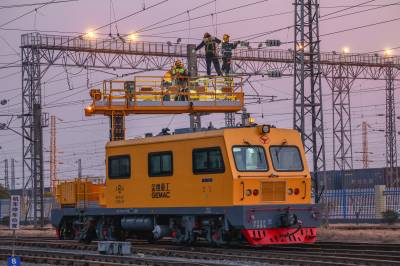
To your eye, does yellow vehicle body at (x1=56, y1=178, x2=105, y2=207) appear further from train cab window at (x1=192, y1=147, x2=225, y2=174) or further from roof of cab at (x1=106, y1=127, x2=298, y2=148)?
train cab window at (x1=192, y1=147, x2=225, y2=174)

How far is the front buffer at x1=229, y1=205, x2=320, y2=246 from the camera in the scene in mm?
20922

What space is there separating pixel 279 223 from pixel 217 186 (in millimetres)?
1903

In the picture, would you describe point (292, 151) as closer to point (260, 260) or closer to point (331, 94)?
point (260, 260)

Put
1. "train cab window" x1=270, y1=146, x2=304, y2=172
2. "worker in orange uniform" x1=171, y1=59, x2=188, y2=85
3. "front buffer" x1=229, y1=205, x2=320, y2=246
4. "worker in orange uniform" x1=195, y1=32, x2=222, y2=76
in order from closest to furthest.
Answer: "front buffer" x1=229, y1=205, x2=320, y2=246 < "train cab window" x1=270, y1=146, x2=304, y2=172 < "worker in orange uniform" x1=171, y1=59, x2=188, y2=85 < "worker in orange uniform" x1=195, y1=32, x2=222, y2=76

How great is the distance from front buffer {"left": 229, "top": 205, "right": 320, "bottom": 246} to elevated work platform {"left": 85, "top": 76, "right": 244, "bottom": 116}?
6.96m

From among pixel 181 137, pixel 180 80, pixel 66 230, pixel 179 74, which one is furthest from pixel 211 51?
pixel 181 137

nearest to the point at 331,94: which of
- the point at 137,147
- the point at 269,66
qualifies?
the point at 269,66

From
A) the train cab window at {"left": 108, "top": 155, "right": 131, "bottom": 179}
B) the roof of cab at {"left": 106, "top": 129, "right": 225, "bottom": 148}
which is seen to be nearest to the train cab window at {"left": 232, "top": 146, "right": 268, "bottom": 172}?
the roof of cab at {"left": 106, "top": 129, "right": 225, "bottom": 148}

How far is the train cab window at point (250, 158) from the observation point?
2161 cm

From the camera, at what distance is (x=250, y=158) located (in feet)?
72.1

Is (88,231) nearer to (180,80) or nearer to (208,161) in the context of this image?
(208,161)

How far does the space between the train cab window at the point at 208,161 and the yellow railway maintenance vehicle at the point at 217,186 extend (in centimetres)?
3

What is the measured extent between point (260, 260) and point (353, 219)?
22726mm

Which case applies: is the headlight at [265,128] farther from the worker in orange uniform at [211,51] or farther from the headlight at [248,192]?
the worker in orange uniform at [211,51]
